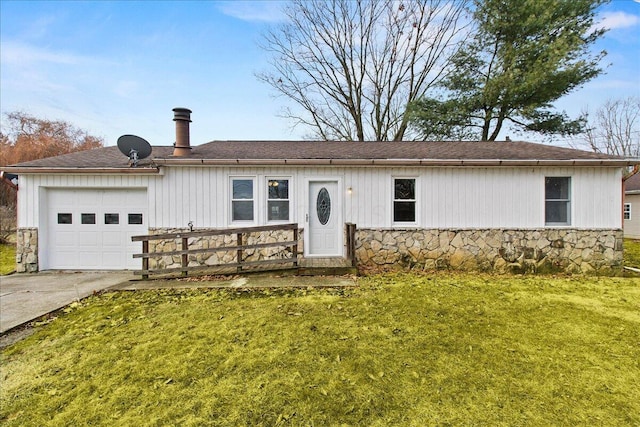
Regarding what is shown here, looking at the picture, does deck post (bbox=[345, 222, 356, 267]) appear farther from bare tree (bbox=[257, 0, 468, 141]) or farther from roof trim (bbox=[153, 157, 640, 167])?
bare tree (bbox=[257, 0, 468, 141])

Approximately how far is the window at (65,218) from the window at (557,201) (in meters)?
12.3

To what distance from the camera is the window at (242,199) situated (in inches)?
290

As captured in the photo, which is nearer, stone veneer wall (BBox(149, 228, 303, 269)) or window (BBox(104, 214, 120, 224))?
stone veneer wall (BBox(149, 228, 303, 269))

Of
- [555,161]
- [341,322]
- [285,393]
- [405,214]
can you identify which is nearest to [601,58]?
[555,161]

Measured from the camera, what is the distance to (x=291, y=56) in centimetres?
1717

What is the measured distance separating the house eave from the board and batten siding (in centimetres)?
22

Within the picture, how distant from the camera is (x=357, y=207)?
738 centimetres

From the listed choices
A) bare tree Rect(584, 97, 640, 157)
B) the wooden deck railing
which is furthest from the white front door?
bare tree Rect(584, 97, 640, 157)

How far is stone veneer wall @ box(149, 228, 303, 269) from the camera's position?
23.7 feet

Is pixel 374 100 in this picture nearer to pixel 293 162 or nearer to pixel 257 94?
pixel 257 94

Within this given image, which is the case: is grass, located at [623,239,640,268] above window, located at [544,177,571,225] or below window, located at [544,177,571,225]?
below

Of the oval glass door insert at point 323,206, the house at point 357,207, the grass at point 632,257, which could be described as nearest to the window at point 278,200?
the house at point 357,207

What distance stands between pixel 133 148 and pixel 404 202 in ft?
23.6

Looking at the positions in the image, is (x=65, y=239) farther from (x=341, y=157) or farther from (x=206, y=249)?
(x=341, y=157)
